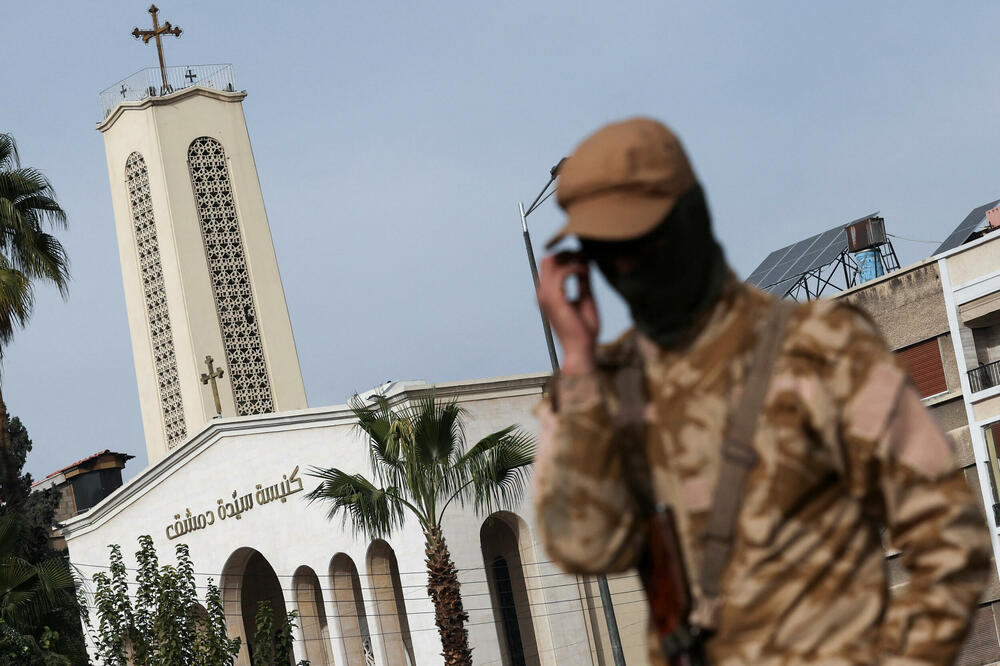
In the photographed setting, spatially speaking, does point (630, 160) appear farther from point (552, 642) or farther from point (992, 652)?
point (992, 652)

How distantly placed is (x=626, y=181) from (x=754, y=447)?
1.70ft

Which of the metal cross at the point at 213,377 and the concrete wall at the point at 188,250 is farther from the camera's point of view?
Result: the concrete wall at the point at 188,250

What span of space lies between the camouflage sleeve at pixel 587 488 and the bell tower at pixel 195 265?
122 ft

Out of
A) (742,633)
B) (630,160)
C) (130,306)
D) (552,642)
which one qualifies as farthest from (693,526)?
(130,306)

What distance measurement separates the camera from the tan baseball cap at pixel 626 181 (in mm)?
2701

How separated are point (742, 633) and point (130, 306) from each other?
133 ft

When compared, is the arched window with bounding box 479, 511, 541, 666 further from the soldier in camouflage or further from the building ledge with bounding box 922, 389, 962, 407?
the soldier in camouflage

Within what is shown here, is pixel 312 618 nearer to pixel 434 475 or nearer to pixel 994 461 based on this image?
pixel 434 475

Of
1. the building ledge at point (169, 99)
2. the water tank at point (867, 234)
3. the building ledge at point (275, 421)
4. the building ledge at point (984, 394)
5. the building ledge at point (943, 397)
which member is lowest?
the building ledge at point (984, 394)

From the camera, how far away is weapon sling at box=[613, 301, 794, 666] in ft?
8.68

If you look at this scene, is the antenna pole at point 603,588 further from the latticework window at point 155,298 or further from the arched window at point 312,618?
the latticework window at point 155,298

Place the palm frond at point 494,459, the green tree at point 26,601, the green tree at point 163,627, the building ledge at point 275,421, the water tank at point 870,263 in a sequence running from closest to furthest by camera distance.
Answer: the green tree at point 26,601 < the green tree at point 163,627 < the palm frond at point 494,459 < the building ledge at point 275,421 < the water tank at point 870,263

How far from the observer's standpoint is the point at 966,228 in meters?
38.1

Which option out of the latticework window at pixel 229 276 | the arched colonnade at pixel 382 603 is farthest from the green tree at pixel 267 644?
the latticework window at pixel 229 276
